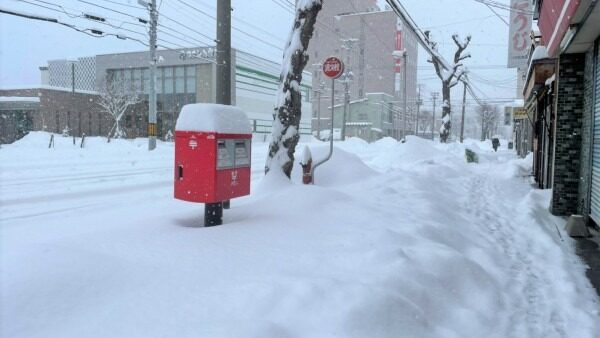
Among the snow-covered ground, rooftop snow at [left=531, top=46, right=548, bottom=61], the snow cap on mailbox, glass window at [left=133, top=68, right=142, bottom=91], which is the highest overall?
glass window at [left=133, top=68, right=142, bottom=91]

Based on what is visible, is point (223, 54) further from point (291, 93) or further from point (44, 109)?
point (44, 109)

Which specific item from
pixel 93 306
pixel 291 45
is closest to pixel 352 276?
pixel 93 306

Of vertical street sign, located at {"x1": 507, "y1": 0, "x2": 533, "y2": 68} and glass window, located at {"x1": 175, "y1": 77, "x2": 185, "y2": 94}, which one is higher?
glass window, located at {"x1": 175, "y1": 77, "x2": 185, "y2": 94}

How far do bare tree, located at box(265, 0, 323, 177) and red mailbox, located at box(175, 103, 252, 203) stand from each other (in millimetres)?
3295

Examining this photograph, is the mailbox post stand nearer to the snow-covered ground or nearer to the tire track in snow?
the snow-covered ground

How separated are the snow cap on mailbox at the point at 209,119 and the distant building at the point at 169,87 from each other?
4424cm

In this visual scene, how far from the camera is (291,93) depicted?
8.69 metres

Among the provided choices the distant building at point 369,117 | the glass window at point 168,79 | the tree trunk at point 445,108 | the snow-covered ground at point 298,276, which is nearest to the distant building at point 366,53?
the distant building at point 369,117

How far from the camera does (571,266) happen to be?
536 cm

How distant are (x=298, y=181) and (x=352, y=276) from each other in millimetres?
6229

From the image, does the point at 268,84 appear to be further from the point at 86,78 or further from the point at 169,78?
the point at 86,78

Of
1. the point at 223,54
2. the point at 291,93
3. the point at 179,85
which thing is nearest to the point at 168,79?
the point at 179,85

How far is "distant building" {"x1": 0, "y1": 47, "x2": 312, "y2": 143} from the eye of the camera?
1993 inches

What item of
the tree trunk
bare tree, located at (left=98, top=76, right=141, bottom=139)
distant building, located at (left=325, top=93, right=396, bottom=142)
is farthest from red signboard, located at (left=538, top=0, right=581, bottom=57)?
distant building, located at (left=325, top=93, right=396, bottom=142)
